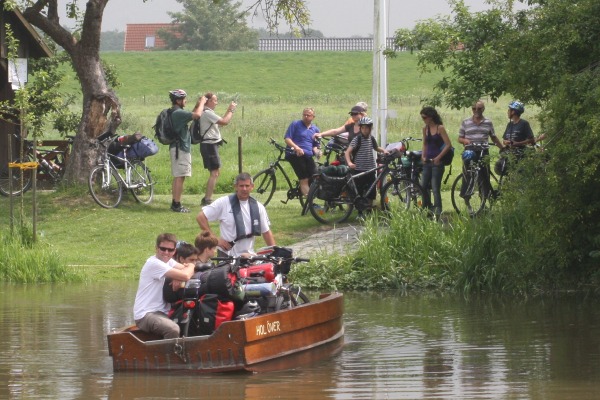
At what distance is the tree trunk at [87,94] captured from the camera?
85.9ft

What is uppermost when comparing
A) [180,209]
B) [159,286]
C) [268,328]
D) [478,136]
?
[478,136]

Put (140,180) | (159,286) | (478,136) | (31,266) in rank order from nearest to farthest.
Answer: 1. (159,286)
2. (31,266)
3. (478,136)
4. (140,180)

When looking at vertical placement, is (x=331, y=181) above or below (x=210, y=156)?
below

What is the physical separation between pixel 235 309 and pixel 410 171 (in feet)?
32.6

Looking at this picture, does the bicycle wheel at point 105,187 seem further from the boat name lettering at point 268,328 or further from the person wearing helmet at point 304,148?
the boat name lettering at point 268,328

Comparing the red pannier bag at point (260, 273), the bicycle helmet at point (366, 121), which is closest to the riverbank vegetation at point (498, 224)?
the bicycle helmet at point (366, 121)

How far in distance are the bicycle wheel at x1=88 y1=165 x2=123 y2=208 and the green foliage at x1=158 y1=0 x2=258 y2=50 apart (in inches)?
3665

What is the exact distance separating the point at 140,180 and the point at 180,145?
157 cm

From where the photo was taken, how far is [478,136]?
22.4m

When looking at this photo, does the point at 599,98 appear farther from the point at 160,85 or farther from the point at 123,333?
the point at 160,85

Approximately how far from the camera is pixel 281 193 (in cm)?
2767

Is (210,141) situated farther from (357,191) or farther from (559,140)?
(559,140)

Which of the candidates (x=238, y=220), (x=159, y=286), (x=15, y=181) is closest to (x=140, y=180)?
(x=15, y=181)

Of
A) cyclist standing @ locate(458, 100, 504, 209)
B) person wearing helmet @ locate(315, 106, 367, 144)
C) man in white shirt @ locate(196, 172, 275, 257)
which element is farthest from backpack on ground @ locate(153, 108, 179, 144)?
man in white shirt @ locate(196, 172, 275, 257)
